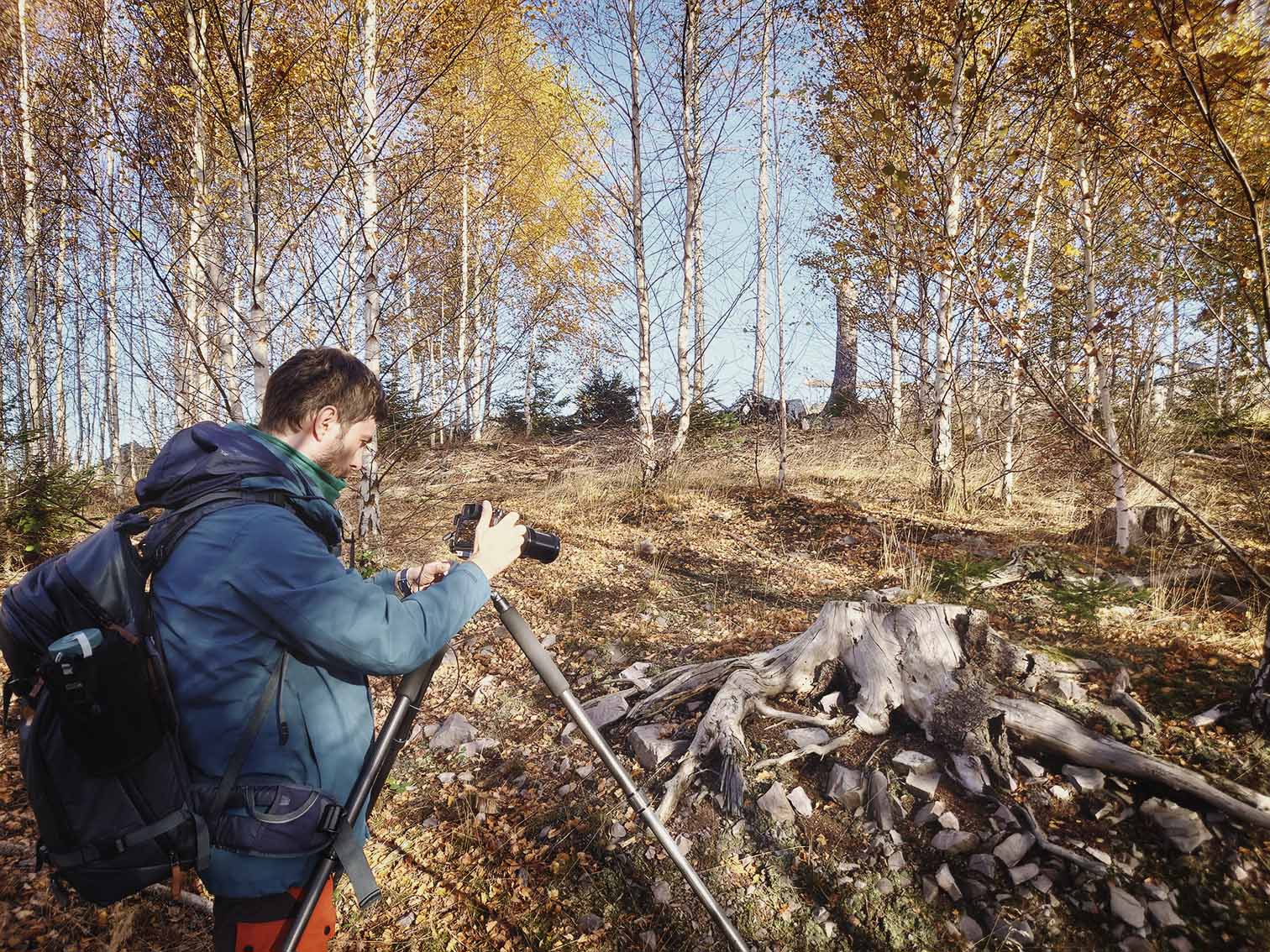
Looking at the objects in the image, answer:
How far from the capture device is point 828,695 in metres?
3.32

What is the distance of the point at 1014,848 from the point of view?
7.67 feet

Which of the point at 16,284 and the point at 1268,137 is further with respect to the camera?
the point at 16,284

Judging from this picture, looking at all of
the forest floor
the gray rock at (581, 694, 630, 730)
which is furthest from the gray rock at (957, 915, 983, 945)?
the gray rock at (581, 694, 630, 730)

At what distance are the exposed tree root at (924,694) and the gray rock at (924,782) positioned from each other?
0.33 feet

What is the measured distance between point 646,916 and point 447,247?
1672 centimetres

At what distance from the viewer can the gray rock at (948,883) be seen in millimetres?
2271

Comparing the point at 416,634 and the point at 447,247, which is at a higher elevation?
the point at 447,247

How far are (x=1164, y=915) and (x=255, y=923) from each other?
2914mm

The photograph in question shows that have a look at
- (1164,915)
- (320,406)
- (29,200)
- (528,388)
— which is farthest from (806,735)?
(528,388)

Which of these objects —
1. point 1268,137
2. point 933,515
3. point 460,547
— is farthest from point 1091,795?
point 1268,137

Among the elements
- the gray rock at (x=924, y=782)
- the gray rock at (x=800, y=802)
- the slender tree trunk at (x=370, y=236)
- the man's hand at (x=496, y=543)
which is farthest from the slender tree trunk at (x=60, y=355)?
the gray rock at (x=924, y=782)

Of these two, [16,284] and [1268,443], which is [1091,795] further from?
[16,284]

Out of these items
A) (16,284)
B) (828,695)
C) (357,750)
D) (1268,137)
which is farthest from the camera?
(16,284)

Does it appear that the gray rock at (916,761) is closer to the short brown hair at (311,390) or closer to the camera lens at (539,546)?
the camera lens at (539,546)
